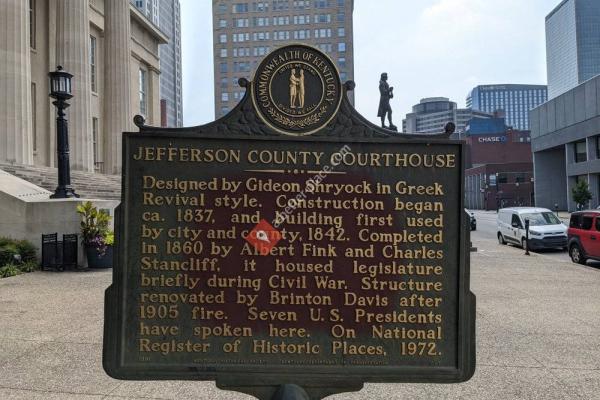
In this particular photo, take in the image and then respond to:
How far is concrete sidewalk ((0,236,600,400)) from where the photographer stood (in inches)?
194

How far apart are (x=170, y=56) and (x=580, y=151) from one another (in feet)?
494

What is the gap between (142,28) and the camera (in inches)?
1700

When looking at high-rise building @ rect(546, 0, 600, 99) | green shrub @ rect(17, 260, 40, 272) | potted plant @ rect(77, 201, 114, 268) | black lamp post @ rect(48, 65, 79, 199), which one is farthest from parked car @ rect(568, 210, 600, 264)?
high-rise building @ rect(546, 0, 600, 99)

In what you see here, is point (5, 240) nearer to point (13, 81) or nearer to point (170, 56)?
point (13, 81)

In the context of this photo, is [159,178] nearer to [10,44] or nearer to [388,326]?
[388,326]

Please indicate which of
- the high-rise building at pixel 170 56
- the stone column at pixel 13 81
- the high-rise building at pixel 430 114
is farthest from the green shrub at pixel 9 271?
the high-rise building at pixel 430 114

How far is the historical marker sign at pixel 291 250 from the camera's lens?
3.05 m

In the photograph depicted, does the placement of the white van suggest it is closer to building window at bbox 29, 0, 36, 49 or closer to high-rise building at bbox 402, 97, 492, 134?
building window at bbox 29, 0, 36, 49

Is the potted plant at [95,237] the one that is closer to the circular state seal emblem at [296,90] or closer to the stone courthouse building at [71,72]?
the stone courthouse building at [71,72]

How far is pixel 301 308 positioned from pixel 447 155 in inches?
56.1

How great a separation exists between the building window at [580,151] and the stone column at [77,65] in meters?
57.5

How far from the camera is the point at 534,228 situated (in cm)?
2155

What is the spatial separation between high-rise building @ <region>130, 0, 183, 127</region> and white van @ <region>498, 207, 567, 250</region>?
475ft

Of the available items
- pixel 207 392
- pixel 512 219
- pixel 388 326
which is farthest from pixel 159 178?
pixel 512 219
